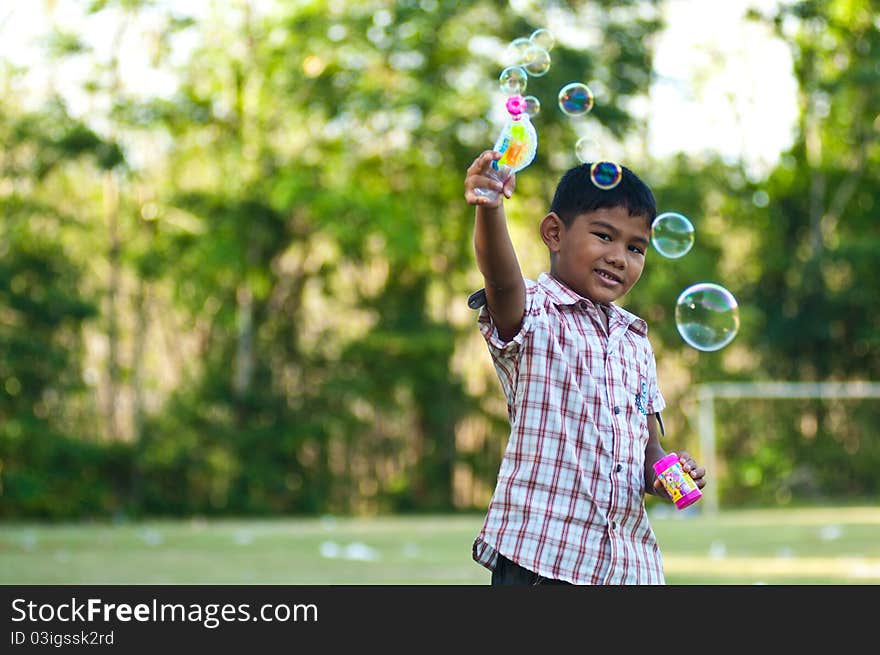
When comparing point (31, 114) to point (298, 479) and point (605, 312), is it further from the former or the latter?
point (605, 312)

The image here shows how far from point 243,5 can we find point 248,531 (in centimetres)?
914

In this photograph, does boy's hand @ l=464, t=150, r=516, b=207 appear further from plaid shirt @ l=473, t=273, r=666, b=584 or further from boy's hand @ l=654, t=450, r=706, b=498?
boy's hand @ l=654, t=450, r=706, b=498

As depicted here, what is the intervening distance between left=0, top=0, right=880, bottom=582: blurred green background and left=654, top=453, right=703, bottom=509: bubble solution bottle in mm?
14182

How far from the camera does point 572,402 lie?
3309 mm

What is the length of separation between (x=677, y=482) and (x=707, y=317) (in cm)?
118

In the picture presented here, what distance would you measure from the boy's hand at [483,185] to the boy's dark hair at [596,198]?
0.36m

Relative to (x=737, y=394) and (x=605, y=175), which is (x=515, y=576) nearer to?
(x=605, y=175)

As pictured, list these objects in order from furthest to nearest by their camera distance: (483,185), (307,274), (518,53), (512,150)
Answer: (307,274)
(518,53)
(512,150)
(483,185)

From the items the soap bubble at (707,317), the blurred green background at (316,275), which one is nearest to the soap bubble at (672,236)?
the soap bubble at (707,317)

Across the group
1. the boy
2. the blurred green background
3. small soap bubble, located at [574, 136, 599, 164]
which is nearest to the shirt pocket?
the boy

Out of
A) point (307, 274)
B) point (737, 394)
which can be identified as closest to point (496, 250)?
point (307, 274)

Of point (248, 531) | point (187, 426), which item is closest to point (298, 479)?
point (187, 426)

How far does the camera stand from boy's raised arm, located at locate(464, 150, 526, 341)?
306 cm

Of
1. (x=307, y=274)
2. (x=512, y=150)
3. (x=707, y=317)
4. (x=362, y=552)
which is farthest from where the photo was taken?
(x=307, y=274)
